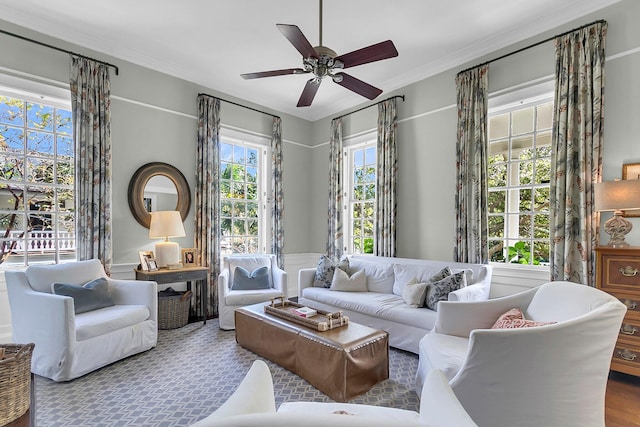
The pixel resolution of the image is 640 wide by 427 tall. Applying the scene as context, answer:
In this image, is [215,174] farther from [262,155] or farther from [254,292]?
[254,292]

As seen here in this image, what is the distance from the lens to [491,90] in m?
3.71

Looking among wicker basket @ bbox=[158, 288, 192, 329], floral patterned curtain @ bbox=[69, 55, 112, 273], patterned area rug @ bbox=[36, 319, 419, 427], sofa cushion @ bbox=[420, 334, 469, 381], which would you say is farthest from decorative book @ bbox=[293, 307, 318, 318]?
floral patterned curtain @ bbox=[69, 55, 112, 273]

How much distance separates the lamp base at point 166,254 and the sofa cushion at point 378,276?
88.8 inches

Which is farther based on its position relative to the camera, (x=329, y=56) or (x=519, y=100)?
(x=519, y=100)

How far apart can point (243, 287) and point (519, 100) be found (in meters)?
3.93

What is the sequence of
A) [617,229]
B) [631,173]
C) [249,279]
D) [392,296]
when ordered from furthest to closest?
[249,279], [392,296], [631,173], [617,229]

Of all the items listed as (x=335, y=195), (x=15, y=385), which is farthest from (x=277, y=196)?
(x=15, y=385)

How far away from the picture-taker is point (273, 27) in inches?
135

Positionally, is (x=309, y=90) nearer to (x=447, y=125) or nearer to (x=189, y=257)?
(x=447, y=125)

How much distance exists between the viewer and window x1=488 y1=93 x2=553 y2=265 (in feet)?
11.5

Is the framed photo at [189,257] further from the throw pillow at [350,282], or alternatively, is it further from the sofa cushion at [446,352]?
the sofa cushion at [446,352]

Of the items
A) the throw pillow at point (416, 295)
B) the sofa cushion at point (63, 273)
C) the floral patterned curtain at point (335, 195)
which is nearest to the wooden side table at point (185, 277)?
the sofa cushion at point (63, 273)

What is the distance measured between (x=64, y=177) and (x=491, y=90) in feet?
16.3

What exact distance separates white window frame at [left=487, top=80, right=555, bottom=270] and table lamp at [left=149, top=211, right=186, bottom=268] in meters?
3.76
